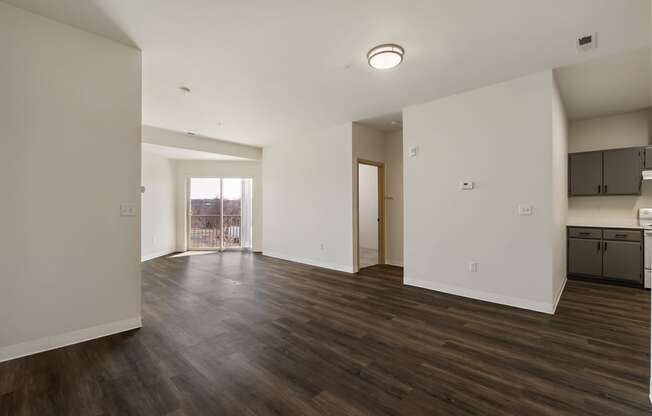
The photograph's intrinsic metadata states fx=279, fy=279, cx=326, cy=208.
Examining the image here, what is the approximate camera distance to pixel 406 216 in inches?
168

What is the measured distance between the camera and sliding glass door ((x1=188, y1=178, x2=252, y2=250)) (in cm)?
757

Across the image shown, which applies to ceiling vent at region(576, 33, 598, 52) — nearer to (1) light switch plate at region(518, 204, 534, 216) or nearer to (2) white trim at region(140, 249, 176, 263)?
(1) light switch plate at region(518, 204, 534, 216)

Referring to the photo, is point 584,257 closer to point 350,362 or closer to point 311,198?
point 350,362

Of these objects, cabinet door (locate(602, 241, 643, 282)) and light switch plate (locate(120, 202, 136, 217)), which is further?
cabinet door (locate(602, 241, 643, 282))

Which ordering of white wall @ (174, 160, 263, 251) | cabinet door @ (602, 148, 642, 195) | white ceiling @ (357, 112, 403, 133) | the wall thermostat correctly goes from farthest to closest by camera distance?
white wall @ (174, 160, 263, 251)
white ceiling @ (357, 112, 403, 133)
cabinet door @ (602, 148, 642, 195)
the wall thermostat

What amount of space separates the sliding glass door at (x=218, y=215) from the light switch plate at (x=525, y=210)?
6141 mm

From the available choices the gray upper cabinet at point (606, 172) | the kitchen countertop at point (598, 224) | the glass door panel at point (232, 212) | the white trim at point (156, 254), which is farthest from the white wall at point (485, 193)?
the white trim at point (156, 254)

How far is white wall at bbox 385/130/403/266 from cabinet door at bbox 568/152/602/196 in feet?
9.15

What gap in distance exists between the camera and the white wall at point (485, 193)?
3.12 meters

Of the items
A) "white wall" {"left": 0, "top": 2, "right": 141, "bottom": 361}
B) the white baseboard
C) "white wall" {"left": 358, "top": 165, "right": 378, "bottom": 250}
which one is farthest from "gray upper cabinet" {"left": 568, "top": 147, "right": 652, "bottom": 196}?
the white baseboard

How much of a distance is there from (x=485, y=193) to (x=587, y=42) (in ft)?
5.50

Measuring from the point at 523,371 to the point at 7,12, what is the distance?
4.68m

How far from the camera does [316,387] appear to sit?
1.82m

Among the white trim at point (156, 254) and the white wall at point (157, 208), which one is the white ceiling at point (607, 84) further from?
the white trim at point (156, 254)
